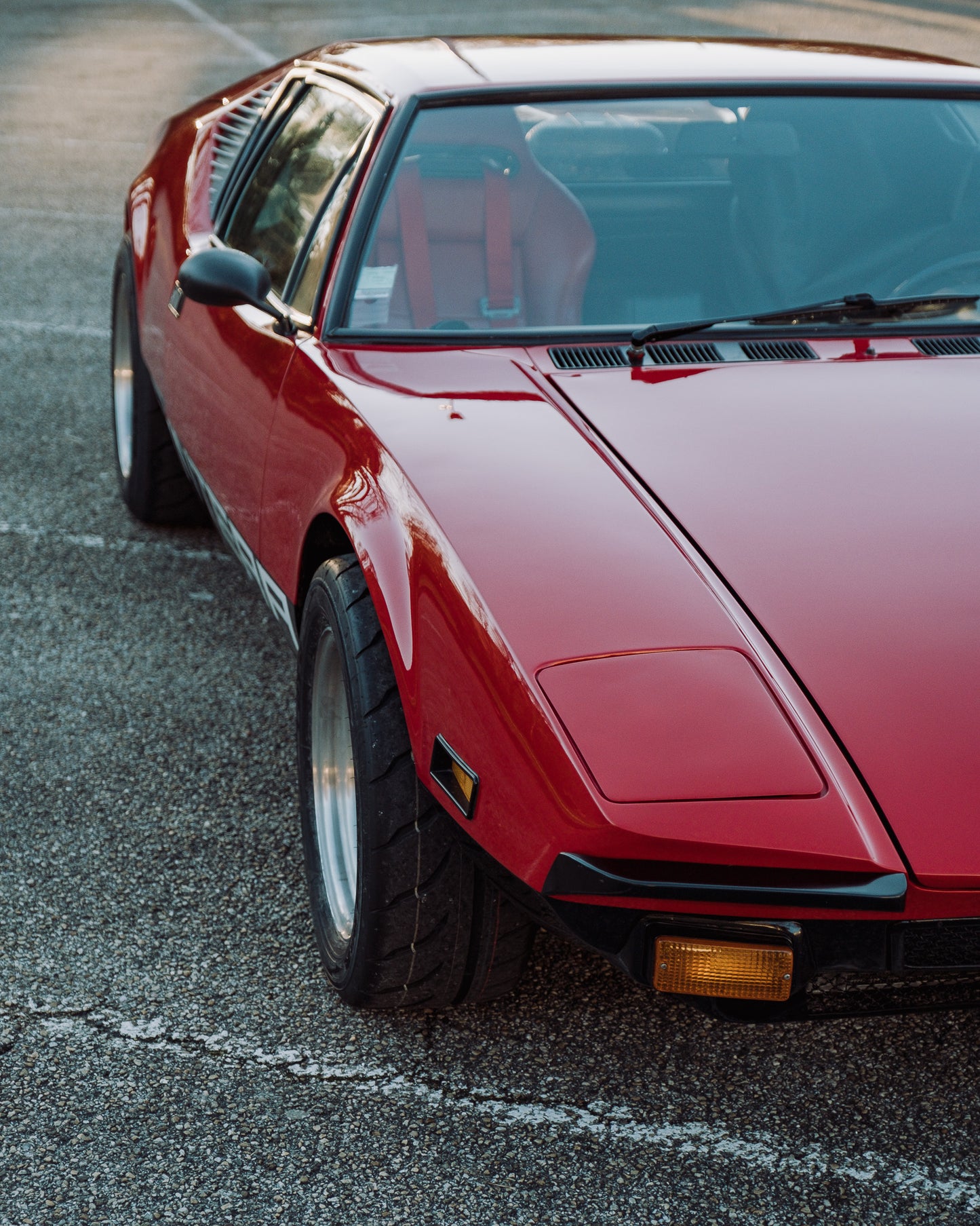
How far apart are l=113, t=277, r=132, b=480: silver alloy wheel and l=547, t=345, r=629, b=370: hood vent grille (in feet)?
7.09

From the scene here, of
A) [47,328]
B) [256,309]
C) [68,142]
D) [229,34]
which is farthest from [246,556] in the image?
[229,34]

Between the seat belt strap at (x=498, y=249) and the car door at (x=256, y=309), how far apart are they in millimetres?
289

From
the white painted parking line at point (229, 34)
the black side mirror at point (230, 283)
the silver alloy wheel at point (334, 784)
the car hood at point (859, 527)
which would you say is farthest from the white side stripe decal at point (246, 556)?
the white painted parking line at point (229, 34)

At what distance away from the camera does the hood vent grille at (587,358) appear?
8.45 ft

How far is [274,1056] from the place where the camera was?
225 centimetres

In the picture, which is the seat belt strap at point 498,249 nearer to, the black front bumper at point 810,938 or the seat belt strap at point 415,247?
the seat belt strap at point 415,247

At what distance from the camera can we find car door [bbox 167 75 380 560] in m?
2.90

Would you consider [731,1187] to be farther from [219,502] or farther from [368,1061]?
[219,502]

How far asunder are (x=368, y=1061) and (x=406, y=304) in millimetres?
1417

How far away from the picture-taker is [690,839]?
1.61 meters

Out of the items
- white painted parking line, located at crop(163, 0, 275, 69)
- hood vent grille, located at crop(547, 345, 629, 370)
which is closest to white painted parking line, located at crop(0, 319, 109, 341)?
hood vent grille, located at crop(547, 345, 629, 370)

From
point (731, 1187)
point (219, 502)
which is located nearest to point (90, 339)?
point (219, 502)

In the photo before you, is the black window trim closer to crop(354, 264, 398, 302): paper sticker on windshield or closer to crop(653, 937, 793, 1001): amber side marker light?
crop(354, 264, 398, 302): paper sticker on windshield

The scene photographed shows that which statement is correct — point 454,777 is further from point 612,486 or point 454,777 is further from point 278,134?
point 278,134
